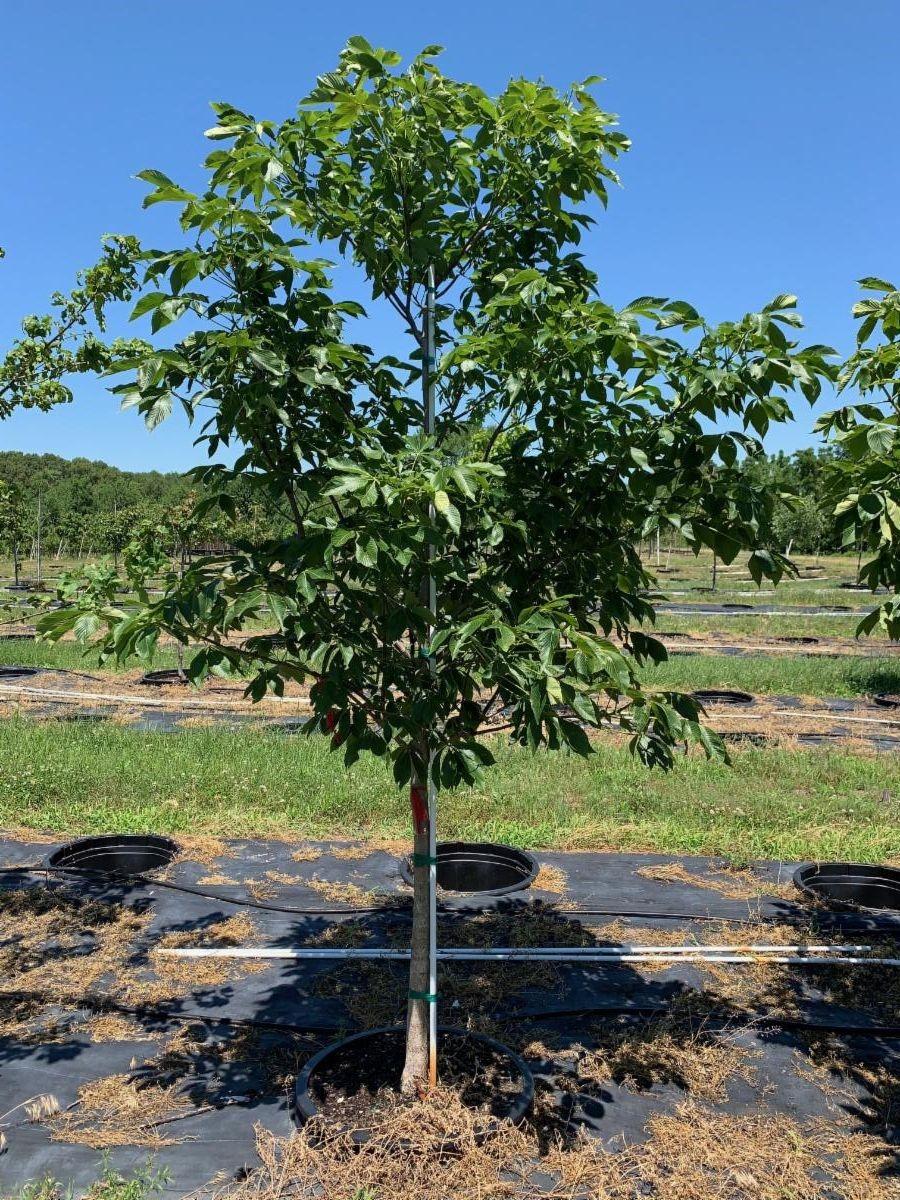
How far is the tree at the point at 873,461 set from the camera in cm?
320

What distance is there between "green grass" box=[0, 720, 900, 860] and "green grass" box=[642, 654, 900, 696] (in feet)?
15.3

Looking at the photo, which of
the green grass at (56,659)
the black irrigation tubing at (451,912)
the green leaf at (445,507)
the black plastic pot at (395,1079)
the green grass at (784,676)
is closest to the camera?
the green leaf at (445,507)

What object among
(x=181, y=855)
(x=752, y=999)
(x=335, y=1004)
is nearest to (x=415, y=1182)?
(x=335, y=1004)

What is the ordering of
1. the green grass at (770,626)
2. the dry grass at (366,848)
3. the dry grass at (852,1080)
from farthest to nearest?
1. the green grass at (770,626)
2. the dry grass at (366,848)
3. the dry grass at (852,1080)

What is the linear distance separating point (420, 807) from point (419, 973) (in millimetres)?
700

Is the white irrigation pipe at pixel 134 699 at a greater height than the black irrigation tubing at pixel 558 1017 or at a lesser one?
greater

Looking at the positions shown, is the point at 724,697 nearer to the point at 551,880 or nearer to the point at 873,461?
the point at 551,880

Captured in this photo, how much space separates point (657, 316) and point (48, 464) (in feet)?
379

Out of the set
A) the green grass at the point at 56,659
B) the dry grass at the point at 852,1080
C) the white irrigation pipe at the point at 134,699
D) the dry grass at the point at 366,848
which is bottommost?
the dry grass at the point at 852,1080

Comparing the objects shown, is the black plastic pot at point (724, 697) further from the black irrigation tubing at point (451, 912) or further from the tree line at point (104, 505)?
the black irrigation tubing at point (451, 912)

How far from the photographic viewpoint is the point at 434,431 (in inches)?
144

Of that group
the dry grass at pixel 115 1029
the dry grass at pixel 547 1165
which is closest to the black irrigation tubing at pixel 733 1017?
the dry grass at pixel 547 1165

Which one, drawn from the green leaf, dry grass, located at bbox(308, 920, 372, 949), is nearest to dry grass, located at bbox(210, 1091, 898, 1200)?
dry grass, located at bbox(308, 920, 372, 949)

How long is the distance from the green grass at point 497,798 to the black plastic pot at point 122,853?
0.36 meters
